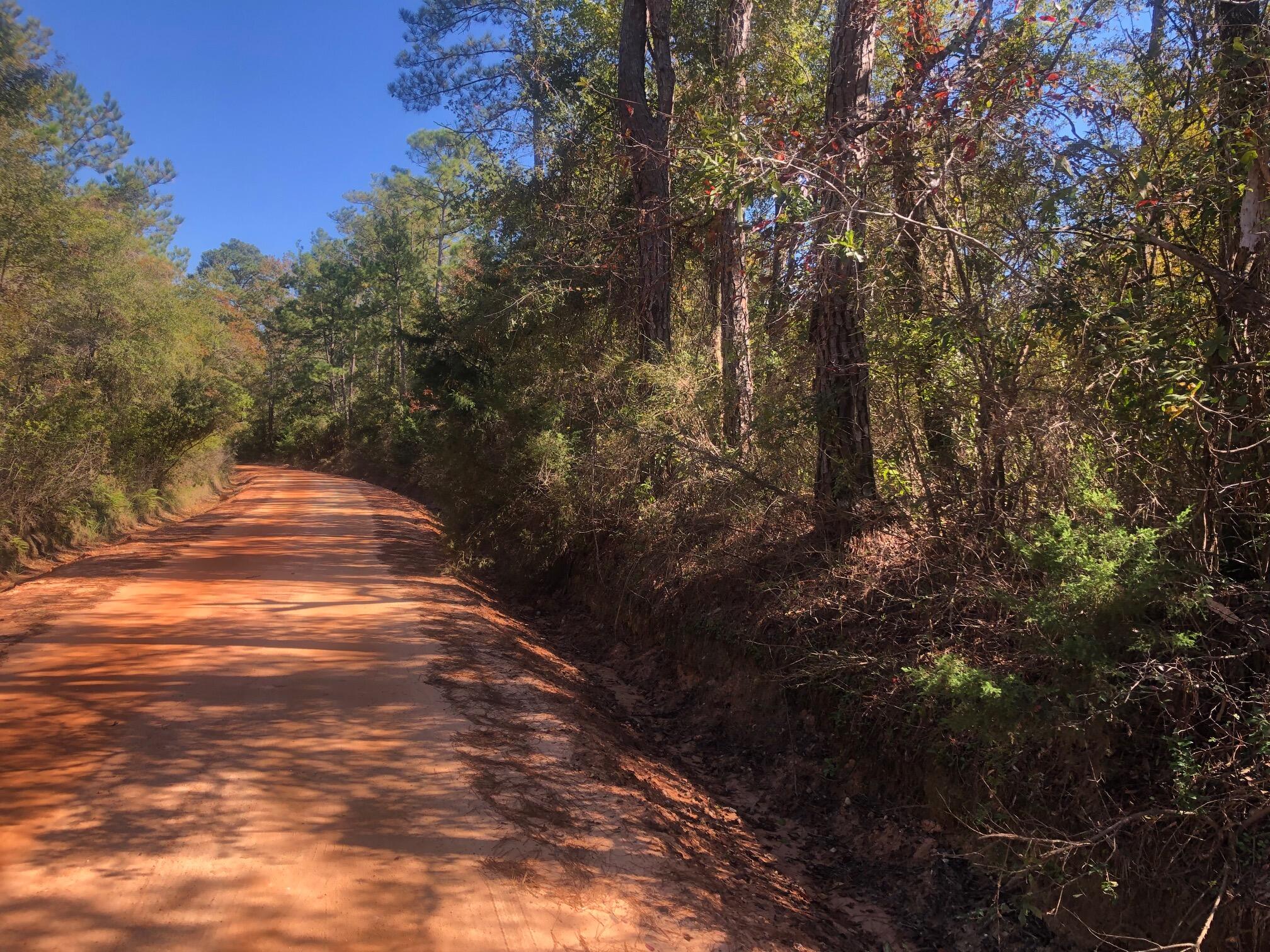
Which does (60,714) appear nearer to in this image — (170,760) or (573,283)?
(170,760)

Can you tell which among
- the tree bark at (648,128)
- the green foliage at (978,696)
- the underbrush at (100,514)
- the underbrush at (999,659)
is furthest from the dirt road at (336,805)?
the tree bark at (648,128)

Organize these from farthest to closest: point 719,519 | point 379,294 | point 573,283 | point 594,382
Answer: point 379,294, point 573,283, point 594,382, point 719,519

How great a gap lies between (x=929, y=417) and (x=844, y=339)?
49.7 inches

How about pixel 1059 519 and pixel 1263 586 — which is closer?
pixel 1263 586

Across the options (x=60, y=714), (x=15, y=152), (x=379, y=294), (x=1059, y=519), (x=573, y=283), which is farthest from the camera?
(x=379, y=294)

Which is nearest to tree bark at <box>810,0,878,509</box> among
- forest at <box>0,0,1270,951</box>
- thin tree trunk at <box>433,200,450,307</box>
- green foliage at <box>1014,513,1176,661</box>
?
forest at <box>0,0,1270,951</box>

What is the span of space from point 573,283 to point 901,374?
8.70 m

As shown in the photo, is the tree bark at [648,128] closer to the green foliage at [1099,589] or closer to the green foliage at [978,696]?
the green foliage at [978,696]

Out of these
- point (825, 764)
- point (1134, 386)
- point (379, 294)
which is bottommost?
point (825, 764)

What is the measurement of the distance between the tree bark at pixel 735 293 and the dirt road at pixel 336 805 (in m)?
3.92

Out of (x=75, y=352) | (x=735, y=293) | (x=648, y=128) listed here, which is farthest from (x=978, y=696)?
(x=75, y=352)

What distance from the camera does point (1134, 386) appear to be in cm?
521

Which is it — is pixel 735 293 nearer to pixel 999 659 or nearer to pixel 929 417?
pixel 929 417

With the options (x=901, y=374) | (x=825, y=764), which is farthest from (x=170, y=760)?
(x=901, y=374)
